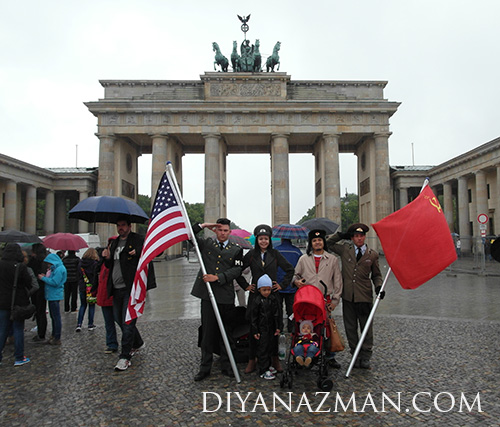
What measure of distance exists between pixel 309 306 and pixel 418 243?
1.85 meters

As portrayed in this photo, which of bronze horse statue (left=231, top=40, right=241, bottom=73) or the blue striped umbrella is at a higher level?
bronze horse statue (left=231, top=40, right=241, bottom=73)

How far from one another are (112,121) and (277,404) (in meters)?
38.9

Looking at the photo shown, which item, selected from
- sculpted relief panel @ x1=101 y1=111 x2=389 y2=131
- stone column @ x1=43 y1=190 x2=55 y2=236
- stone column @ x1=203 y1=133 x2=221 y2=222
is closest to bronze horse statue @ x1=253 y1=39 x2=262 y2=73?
sculpted relief panel @ x1=101 y1=111 x2=389 y2=131

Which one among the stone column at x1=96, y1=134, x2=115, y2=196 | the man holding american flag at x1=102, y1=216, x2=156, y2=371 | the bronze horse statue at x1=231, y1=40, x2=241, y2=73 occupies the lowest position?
the man holding american flag at x1=102, y1=216, x2=156, y2=371

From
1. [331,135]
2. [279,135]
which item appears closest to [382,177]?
[331,135]

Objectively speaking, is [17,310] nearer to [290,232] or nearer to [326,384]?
[326,384]

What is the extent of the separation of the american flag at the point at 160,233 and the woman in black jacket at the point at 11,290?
191 cm

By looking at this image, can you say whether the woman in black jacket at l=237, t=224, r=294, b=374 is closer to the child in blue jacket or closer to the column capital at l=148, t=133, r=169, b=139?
the child in blue jacket

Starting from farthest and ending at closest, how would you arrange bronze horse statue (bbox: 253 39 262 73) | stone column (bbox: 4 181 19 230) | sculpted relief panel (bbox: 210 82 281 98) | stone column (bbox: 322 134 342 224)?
bronze horse statue (bbox: 253 39 262 73) → sculpted relief panel (bbox: 210 82 281 98) → stone column (bbox: 322 134 342 224) → stone column (bbox: 4 181 19 230)

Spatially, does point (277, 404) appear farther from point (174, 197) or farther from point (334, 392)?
point (174, 197)

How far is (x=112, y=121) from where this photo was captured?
39.1 m

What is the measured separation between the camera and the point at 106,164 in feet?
128

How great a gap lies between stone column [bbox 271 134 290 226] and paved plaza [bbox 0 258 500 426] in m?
30.6

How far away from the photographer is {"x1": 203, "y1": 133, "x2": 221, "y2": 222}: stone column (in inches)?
1523
